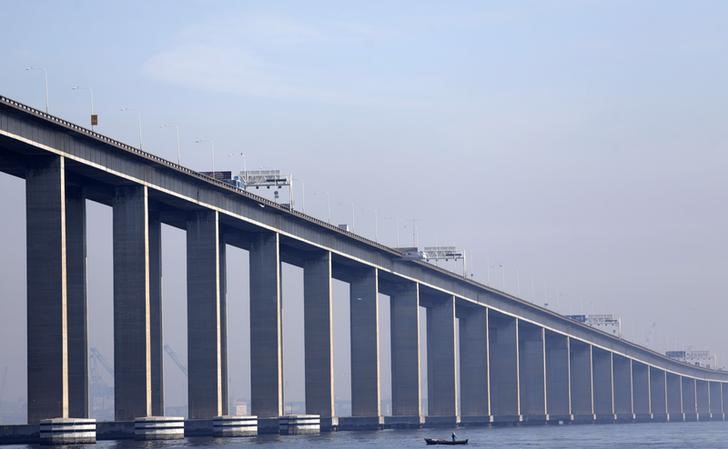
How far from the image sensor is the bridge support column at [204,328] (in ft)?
416

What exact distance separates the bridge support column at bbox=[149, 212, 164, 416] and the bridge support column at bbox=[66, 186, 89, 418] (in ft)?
22.6

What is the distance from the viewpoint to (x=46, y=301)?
9775cm

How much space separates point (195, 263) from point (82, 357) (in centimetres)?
1742

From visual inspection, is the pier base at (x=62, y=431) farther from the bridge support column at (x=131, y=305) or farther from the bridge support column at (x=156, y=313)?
the bridge support column at (x=156, y=313)

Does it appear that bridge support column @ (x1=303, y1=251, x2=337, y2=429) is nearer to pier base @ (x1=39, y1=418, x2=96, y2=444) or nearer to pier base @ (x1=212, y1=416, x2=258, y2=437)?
pier base @ (x1=212, y1=416, x2=258, y2=437)

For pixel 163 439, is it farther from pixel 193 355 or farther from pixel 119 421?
pixel 193 355

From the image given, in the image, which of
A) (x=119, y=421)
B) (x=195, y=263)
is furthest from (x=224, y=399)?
(x=119, y=421)

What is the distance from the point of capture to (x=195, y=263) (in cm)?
12788

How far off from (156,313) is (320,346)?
34638 mm

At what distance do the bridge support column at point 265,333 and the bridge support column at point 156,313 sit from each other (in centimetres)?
1483

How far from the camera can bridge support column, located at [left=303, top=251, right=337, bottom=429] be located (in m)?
Answer: 158

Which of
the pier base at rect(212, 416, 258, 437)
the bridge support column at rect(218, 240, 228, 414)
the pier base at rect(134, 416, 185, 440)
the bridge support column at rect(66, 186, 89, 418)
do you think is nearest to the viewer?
the pier base at rect(134, 416, 185, 440)

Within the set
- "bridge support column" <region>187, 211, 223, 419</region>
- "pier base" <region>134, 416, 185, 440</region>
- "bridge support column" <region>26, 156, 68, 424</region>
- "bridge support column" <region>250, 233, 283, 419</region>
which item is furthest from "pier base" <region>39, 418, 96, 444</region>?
"bridge support column" <region>250, 233, 283, 419</region>

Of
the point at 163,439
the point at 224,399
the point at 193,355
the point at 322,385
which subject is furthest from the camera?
the point at 322,385
